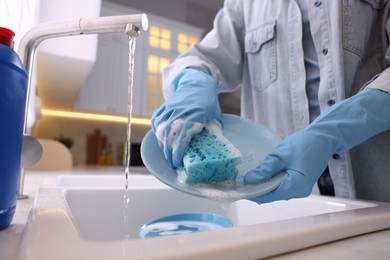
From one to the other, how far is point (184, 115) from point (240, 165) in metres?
0.17

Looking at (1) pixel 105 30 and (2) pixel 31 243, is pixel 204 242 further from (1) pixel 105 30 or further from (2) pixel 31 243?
(1) pixel 105 30

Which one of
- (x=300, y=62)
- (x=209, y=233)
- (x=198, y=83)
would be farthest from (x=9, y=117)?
(x=300, y=62)

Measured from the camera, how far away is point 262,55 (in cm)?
99

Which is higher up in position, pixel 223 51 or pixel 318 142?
pixel 223 51

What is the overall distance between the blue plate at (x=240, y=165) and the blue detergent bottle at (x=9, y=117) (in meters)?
0.28

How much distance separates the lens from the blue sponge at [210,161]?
537mm

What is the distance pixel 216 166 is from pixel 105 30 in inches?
12.7

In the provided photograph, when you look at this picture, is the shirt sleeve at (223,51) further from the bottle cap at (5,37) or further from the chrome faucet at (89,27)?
the bottle cap at (5,37)

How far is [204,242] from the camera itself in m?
0.27

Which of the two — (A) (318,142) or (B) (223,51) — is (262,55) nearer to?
(B) (223,51)

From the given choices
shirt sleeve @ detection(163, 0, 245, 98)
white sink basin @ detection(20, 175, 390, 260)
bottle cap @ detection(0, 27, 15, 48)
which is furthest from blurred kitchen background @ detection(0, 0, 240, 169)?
bottle cap @ detection(0, 27, 15, 48)

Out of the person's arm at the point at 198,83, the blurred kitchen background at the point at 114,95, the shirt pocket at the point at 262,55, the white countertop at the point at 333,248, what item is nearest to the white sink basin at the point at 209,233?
the white countertop at the point at 333,248

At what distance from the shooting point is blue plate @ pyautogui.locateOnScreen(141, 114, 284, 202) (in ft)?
1.75

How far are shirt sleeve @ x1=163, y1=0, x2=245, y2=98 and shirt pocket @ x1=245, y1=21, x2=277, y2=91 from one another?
5cm
